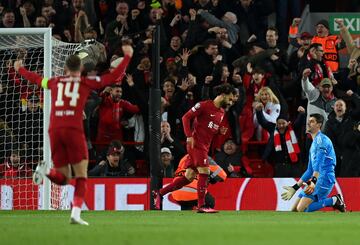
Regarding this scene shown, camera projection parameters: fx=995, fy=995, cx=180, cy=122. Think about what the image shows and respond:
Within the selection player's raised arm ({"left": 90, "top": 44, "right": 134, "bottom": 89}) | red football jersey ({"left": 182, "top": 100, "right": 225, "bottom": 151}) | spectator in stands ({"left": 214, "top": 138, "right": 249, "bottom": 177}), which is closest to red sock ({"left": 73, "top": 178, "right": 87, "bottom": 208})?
player's raised arm ({"left": 90, "top": 44, "right": 134, "bottom": 89})

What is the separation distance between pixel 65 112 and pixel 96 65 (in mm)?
7997

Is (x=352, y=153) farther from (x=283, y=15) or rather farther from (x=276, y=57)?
(x=283, y=15)

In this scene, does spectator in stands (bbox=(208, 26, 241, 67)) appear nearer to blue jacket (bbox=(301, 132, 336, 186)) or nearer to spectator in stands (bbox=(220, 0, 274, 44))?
spectator in stands (bbox=(220, 0, 274, 44))

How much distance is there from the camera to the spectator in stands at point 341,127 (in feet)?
57.2

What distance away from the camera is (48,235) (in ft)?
31.6

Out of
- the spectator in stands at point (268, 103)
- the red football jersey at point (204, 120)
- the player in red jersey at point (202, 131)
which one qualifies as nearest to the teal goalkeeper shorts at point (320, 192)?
the player in red jersey at point (202, 131)

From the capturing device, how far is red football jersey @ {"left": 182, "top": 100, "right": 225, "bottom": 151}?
49.3 ft

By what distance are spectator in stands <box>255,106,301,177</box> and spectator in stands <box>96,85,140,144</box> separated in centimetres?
245

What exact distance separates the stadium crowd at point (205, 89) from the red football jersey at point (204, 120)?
193 cm

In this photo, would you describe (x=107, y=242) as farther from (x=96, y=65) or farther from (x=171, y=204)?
(x=96, y=65)

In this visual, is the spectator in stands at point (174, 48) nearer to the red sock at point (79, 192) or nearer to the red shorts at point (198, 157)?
the red shorts at point (198, 157)

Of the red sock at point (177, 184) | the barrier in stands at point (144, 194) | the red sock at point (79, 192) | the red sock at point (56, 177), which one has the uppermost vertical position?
the red sock at point (56, 177)

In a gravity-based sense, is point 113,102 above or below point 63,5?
below

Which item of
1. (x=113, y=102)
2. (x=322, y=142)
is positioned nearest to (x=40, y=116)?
(x=113, y=102)
